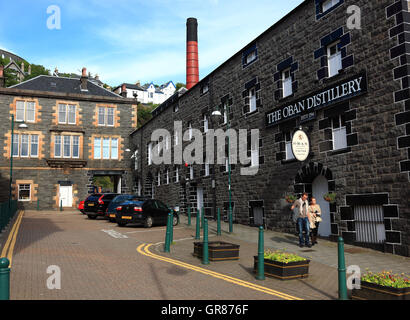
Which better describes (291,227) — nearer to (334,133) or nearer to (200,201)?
(334,133)

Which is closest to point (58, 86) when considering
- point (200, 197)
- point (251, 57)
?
point (200, 197)

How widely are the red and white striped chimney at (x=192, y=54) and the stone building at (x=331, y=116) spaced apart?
17558 mm

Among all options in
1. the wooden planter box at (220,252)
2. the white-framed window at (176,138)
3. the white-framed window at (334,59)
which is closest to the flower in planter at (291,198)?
the white-framed window at (334,59)

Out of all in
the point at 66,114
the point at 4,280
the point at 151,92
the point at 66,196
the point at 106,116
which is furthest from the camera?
the point at 151,92

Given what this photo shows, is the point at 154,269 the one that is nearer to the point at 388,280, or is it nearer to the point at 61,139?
the point at 388,280

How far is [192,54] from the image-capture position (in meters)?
40.6

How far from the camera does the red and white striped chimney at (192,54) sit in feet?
131

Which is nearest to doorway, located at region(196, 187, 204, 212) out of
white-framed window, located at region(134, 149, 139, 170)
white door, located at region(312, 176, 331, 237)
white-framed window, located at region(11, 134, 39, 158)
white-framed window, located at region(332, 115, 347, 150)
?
white door, located at region(312, 176, 331, 237)

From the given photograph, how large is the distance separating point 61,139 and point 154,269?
1266 inches

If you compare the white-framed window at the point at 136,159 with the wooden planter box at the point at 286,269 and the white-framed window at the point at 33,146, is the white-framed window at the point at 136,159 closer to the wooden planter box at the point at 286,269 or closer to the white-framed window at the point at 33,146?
the white-framed window at the point at 33,146

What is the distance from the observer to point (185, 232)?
17.3 meters

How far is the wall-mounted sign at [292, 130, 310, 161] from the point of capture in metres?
14.1
